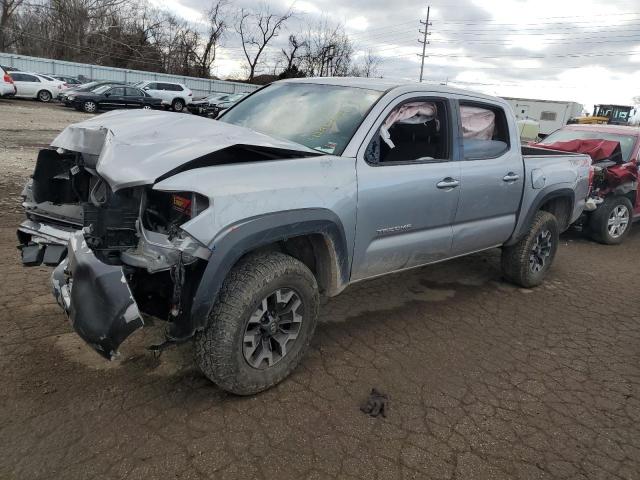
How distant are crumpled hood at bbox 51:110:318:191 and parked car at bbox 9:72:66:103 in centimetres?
2740

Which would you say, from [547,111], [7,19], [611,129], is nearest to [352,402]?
[611,129]

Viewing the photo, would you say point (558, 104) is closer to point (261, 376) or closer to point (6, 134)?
point (6, 134)

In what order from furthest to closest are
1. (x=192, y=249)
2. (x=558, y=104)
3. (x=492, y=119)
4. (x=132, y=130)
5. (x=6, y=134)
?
(x=558, y=104) < (x=6, y=134) < (x=492, y=119) < (x=132, y=130) < (x=192, y=249)

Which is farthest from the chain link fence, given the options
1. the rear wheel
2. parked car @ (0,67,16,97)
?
the rear wheel

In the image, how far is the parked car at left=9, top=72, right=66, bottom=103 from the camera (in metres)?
25.8

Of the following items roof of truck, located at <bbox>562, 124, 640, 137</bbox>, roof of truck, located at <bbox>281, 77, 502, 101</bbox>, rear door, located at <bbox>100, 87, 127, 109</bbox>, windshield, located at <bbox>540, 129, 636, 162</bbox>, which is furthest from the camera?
rear door, located at <bbox>100, 87, 127, 109</bbox>

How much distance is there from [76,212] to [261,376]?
5.60 feet

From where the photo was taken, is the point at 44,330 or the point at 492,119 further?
the point at 492,119

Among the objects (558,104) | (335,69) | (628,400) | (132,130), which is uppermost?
(335,69)

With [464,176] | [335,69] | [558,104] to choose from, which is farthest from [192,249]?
[335,69]

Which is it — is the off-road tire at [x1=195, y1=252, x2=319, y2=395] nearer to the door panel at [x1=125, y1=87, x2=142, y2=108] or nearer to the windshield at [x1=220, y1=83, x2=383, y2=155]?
the windshield at [x1=220, y1=83, x2=383, y2=155]

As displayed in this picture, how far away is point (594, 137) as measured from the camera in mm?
8438

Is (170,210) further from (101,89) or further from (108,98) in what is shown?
(101,89)

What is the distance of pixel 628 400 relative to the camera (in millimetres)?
3305
